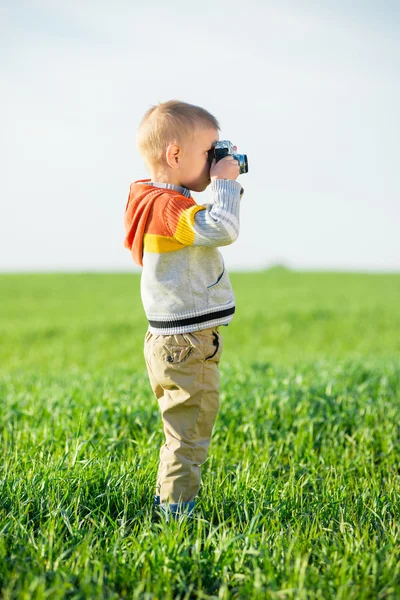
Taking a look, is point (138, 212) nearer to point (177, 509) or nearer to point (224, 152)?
point (224, 152)

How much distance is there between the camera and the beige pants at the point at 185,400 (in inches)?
139

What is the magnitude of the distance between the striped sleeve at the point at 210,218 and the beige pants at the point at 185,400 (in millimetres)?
581

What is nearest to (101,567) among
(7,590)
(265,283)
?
(7,590)

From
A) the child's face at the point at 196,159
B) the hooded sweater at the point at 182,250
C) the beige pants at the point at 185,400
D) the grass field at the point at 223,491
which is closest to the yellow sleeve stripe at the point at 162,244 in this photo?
the hooded sweater at the point at 182,250

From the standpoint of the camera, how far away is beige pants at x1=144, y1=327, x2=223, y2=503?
139 inches

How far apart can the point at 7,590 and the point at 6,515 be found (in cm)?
83

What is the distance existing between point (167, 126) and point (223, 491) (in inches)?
89.2

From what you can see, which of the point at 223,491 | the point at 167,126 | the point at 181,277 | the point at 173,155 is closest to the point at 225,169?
the point at 173,155

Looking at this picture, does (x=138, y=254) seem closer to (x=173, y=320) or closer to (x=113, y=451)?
(x=173, y=320)

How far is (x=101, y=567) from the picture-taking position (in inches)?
106

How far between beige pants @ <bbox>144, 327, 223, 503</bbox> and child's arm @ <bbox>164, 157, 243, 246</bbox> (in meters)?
0.58

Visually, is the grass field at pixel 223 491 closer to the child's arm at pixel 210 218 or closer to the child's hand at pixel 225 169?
the child's arm at pixel 210 218

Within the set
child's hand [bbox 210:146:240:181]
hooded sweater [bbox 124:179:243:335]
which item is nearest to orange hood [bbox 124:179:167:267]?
hooded sweater [bbox 124:179:243:335]

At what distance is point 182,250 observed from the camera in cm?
351
